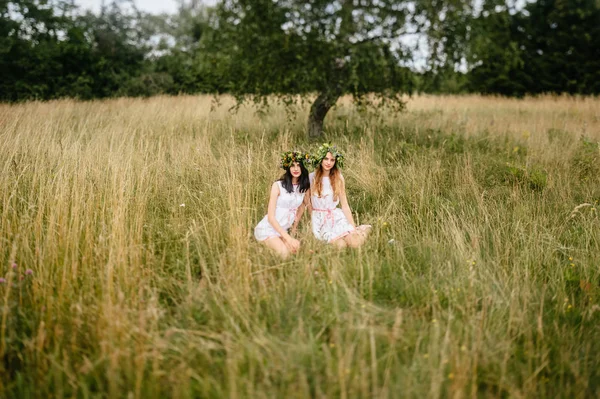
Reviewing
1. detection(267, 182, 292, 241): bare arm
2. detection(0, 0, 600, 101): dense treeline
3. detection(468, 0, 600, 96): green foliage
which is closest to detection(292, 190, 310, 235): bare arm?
detection(267, 182, 292, 241): bare arm

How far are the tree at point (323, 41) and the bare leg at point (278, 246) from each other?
3860 mm

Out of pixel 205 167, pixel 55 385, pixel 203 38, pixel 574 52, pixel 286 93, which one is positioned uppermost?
pixel 574 52

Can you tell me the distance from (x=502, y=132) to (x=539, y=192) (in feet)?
11.5

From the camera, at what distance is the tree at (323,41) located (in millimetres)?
6590

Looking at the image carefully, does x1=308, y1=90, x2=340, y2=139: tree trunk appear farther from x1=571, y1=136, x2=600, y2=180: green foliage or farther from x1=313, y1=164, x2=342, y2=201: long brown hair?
x1=571, y1=136, x2=600, y2=180: green foliage

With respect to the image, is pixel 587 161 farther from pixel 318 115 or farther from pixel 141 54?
pixel 141 54

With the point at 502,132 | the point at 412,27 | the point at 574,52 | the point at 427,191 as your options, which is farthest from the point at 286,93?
the point at 574,52

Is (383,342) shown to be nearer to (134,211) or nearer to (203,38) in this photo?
(134,211)

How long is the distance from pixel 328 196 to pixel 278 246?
87 cm

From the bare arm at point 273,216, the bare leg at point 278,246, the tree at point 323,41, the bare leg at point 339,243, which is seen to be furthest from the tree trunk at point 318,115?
the bare leg at point 278,246

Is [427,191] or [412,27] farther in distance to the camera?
[412,27]

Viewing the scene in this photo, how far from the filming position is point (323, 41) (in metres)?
6.68

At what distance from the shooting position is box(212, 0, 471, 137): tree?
259 inches

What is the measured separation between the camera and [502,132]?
8219 mm
